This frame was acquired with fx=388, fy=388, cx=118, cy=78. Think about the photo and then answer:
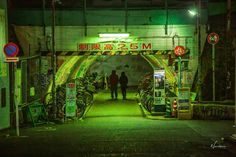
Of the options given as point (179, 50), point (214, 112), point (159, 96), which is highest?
point (179, 50)

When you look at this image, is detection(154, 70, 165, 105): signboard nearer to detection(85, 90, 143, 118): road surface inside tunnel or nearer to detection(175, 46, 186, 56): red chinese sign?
detection(175, 46, 186, 56): red chinese sign

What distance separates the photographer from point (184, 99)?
55.7 ft

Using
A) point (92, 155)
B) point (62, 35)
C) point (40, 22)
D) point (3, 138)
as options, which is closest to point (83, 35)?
point (62, 35)

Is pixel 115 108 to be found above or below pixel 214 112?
below

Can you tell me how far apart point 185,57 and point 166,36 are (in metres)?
1.44

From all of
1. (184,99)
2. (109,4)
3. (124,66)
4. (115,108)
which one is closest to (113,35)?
(109,4)

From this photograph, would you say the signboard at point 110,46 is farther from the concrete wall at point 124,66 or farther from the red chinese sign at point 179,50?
the concrete wall at point 124,66

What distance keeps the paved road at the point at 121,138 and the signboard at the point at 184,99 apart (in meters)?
0.77

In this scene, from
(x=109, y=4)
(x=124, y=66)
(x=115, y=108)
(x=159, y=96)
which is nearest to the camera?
(x=159, y=96)

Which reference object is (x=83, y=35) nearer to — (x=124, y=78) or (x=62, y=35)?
(x=62, y=35)

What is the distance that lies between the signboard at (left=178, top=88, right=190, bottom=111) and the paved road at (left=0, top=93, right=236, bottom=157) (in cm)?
77

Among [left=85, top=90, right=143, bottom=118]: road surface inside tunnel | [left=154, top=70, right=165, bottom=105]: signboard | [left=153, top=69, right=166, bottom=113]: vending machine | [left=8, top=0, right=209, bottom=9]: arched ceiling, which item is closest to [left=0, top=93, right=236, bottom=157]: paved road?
[left=85, top=90, right=143, bottom=118]: road surface inside tunnel

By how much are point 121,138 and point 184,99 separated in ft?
17.7

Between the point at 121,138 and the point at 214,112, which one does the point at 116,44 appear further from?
the point at 121,138
